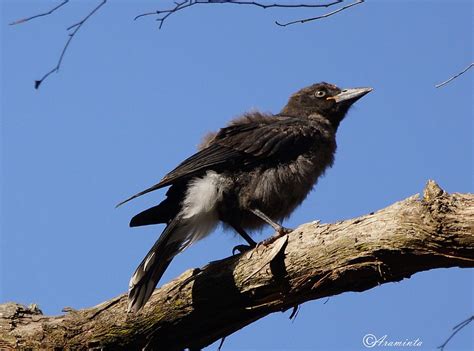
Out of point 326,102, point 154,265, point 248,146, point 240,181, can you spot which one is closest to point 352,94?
point 326,102

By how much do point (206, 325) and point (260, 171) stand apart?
1502 mm

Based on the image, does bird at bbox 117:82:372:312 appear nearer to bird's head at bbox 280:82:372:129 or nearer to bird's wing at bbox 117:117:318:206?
bird's wing at bbox 117:117:318:206

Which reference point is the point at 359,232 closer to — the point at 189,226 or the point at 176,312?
the point at 176,312

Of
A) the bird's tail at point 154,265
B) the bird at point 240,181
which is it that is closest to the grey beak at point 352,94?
the bird at point 240,181

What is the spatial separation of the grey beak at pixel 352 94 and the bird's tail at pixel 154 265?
7.02 feet

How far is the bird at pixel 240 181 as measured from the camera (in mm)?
4919

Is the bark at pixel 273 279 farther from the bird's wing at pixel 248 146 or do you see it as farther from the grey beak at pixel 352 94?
the grey beak at pixel 352 94

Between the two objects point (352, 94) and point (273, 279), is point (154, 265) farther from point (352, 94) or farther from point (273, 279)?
point (352, 94)

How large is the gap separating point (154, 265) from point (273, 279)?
947 millimetres

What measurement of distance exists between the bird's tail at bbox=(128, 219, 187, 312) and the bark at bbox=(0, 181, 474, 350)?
0.06m

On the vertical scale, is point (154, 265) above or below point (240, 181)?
below

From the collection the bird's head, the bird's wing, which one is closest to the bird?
the bird's wing

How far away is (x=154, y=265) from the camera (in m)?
4.53

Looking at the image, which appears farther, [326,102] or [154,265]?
[326,102]
